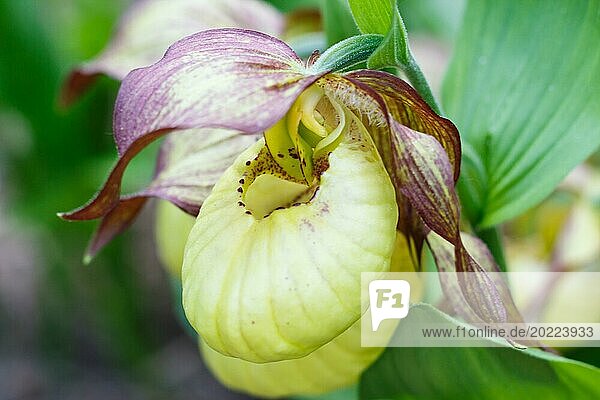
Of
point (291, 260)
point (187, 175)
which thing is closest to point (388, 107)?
point (291, 260)

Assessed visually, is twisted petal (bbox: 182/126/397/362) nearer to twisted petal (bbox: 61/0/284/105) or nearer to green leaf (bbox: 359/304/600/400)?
green leaf (bbox: 359/304/600/400)

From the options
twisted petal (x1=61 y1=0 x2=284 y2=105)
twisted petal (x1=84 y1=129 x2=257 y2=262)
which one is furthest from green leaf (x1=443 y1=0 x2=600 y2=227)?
twisted petal (x1=61 y1=0 x2=284 y2=105)

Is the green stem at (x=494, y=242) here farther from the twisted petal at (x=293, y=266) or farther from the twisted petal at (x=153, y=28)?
the twisted petal at (x=153, y=28)

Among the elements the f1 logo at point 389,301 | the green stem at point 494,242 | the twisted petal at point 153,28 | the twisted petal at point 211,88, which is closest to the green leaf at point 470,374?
the f1 logo at point 389,301

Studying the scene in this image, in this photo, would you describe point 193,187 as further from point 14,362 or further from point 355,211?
point 14,362

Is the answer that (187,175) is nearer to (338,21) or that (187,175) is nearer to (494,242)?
(338,21)

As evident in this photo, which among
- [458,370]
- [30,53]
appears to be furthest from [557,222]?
[30,53]
